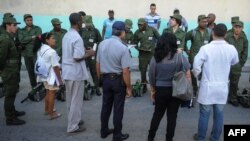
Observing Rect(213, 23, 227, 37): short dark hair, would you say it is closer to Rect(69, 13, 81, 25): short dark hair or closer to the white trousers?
Rect(69, 13, 81, 25): short dark hair

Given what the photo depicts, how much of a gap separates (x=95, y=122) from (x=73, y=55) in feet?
5.27

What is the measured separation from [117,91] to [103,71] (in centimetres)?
39

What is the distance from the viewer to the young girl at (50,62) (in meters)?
6.68

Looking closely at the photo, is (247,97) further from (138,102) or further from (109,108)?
(109,108)

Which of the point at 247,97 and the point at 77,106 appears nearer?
the point at 77,106

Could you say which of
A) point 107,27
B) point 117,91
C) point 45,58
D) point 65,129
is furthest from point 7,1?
point 117,91

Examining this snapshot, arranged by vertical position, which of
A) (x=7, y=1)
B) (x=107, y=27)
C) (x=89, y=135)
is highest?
(x=7, y=1)

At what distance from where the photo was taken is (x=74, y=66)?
6023 millimetres

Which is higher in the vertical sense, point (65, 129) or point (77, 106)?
point (77, 106)

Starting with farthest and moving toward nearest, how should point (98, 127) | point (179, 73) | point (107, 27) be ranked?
point (107, 27)
point (98, 127)
point (179, 73)

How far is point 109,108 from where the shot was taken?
5.99m

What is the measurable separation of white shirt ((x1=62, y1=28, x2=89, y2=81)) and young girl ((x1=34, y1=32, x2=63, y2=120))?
66 centimetres

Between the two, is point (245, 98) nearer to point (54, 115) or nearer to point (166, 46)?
point (166, 46)

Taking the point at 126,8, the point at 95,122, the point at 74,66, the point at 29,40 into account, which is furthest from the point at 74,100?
the point at 126,8
